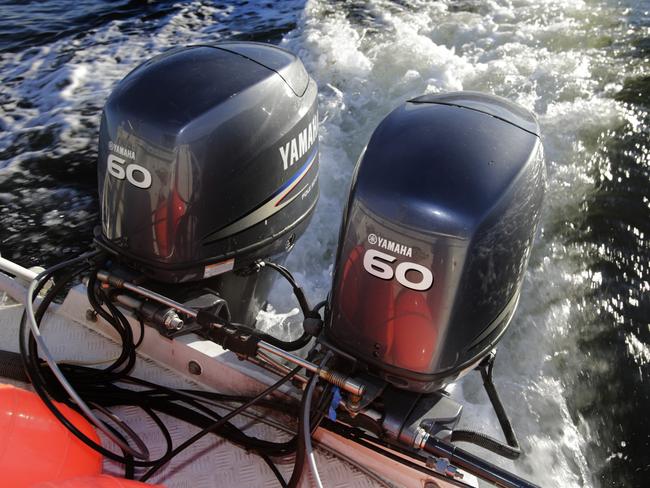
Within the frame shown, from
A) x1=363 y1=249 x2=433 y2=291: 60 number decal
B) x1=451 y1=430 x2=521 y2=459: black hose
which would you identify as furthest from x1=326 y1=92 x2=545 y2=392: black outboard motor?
x1=451 y1=430 x2=521 y2=459: black hose

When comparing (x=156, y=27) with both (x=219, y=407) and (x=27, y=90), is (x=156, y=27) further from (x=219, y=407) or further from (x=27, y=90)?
(x=219, y=407)

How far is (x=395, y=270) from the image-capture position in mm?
1419

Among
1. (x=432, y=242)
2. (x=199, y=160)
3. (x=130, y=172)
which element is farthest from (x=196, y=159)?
(x=432, y=242)

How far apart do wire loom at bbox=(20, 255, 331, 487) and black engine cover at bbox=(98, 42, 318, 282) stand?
6.1 inches

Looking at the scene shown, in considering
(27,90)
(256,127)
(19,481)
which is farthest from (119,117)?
(27,90)

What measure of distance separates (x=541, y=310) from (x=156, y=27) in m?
4.35

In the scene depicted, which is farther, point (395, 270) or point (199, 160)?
point (199, 160)

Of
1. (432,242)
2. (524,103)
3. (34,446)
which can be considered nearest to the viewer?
(34,446)

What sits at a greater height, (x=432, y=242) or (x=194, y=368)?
(x=432, y=242)

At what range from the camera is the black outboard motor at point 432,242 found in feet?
4.58

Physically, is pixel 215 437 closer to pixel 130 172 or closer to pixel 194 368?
pixel 194 368

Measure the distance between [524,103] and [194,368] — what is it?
10.5 ft

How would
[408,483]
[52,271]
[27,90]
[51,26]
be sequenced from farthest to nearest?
[51,26], [27,90], [52,271], [408,483]

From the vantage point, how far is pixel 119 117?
174 cm
